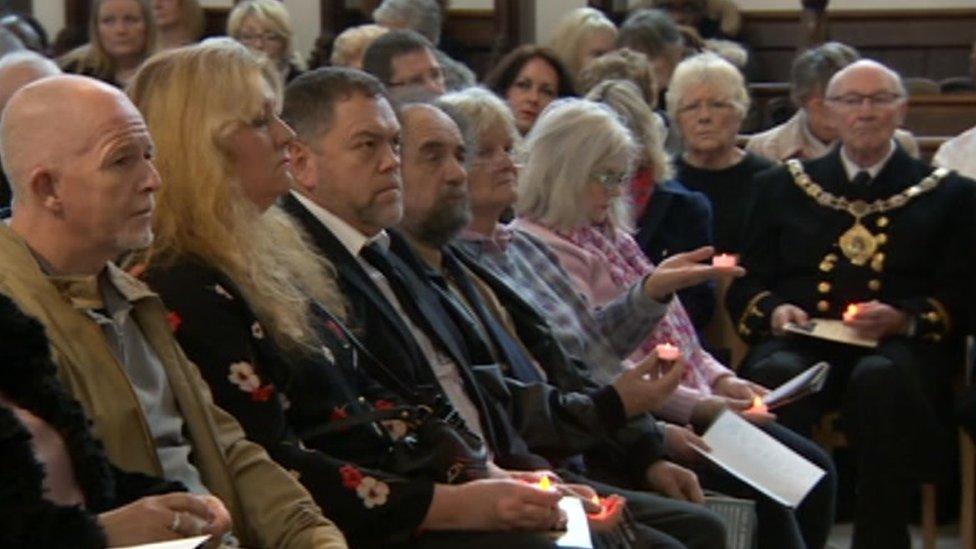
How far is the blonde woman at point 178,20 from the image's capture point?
7418 millimetres

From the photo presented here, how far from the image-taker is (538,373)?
149 inches

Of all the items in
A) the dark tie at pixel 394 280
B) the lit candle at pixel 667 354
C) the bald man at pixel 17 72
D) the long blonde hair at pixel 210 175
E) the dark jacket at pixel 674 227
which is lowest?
the dark jacket at pixel 674 227

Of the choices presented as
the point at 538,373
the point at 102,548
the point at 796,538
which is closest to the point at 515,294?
the point at 538,373

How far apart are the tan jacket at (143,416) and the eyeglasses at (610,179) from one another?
5.84 feet

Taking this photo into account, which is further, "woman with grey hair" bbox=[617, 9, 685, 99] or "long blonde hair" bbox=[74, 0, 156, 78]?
"woman with grey hair" bbox=[617, 9, 685, 99]

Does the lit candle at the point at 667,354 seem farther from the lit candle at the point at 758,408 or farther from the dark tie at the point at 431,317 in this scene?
the lit candle at the point at 758,408

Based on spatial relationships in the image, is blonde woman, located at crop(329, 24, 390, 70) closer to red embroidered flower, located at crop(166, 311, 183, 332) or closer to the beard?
the beard

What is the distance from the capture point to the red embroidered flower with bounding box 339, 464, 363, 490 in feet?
9.40

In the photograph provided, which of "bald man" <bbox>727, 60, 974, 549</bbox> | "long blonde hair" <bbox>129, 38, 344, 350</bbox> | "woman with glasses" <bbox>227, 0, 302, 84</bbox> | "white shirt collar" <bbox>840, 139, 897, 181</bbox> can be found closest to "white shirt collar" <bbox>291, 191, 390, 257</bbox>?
"long blonde hair" <bbox>129, 38, 344, 350</bbox>

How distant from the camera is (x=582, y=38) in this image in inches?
277

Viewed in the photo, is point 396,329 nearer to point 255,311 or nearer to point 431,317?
point 431,317

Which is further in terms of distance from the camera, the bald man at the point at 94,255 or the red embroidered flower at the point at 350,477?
the red embroidered flower at the point at 350,477

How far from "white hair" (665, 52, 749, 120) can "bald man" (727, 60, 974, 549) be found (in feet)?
1.62

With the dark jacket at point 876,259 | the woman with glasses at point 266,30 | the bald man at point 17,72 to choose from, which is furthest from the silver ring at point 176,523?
the woman with glasses at point 266,30
